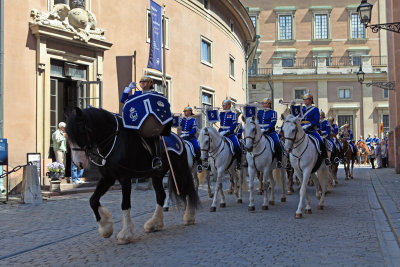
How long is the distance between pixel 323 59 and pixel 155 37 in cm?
4465

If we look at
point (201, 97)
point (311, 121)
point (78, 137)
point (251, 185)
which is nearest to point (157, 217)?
point (78, 137)

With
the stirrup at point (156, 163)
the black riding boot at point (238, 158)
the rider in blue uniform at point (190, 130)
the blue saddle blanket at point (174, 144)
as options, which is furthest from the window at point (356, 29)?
the stirrup at point (156, 163)

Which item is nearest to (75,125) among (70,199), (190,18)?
(70,199)

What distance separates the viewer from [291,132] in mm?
9734

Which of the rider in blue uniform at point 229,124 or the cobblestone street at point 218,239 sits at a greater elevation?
the rider in blue uniform at point 229,124

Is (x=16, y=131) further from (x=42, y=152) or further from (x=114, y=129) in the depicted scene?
(x=114, y=129)

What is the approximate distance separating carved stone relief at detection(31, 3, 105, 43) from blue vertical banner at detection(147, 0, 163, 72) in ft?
8.32

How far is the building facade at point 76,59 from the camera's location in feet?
47.9

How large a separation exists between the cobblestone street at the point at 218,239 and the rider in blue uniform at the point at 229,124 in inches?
62.5

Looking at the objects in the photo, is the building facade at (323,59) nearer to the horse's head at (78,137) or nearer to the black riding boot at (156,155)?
the black riding boot at (156,155)

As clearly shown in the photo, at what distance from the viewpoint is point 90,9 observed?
1727 cm

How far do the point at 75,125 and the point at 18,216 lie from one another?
183 inches

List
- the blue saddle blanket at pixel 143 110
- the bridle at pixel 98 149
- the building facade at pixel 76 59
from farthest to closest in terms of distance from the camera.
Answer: the building facade at pixel 76 59 → the blue saddle blanket at pixel 143 110 → the bridle at pixel 98 149

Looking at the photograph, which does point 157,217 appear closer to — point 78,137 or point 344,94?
point 78,137
